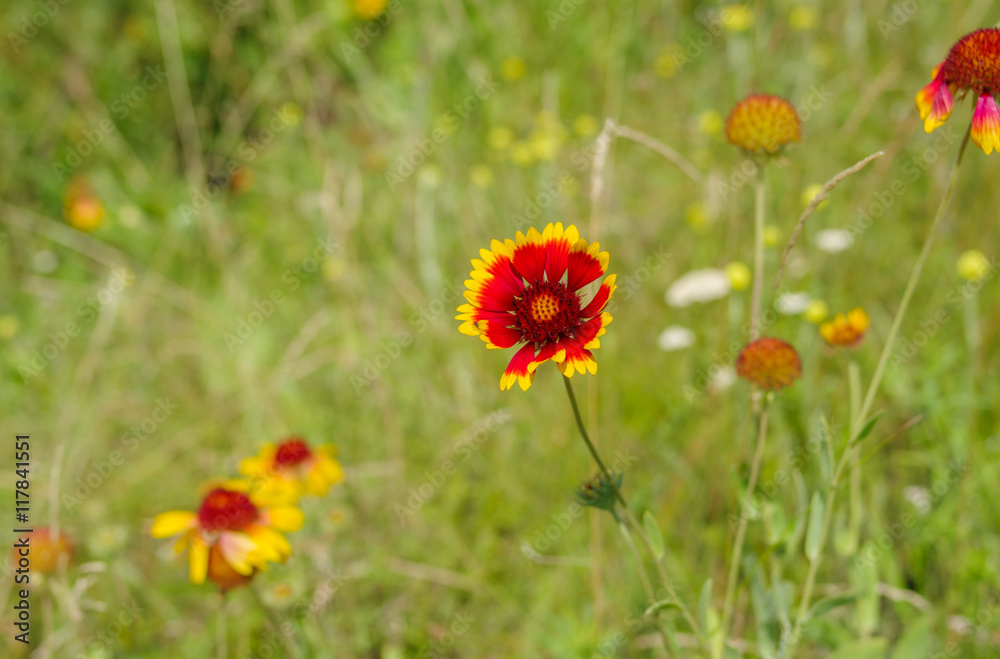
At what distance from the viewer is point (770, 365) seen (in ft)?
4.00

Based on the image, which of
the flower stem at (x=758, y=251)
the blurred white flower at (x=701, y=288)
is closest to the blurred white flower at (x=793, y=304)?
the blurred white flower at (x=701, y=288)

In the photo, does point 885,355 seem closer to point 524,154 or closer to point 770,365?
point 770,365

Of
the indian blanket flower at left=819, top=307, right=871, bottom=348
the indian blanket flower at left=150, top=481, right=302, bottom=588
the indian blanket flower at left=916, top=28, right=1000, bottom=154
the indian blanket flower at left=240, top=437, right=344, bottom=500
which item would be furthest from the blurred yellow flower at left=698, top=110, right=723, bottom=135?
the indian blanket flower at left=150, top=481, right=302, bottom=588

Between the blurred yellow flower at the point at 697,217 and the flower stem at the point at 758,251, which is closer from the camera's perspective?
the flower stem at the point at 758,251

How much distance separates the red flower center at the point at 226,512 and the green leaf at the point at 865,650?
1239 mm

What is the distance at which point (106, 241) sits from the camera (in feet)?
12.2

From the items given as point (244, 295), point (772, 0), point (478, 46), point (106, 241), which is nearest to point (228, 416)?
point (244, 295)

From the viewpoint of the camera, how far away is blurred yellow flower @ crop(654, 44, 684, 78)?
11.3ft

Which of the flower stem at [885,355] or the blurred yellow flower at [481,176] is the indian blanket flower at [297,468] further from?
the blurred yellow flower at [481,176]

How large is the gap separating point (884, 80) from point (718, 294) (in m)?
0.79

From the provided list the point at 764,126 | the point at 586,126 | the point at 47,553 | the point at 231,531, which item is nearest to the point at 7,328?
the point at 47,553

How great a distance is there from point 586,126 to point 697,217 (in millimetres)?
870

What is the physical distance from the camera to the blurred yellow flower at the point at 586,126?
3.26 m

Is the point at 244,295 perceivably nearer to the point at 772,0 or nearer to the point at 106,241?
the point at 106,241
